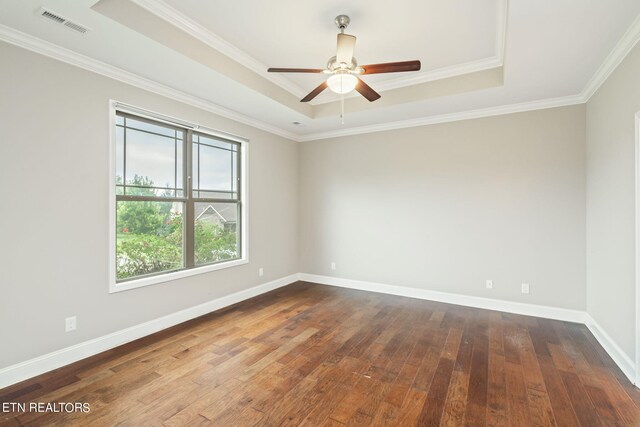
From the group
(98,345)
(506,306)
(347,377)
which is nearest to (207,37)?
(98,345)

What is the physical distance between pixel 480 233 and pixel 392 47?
2.72m

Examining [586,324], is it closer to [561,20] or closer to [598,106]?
[598,106]

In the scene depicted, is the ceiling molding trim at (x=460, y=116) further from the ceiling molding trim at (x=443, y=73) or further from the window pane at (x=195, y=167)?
the window pane at (x=195, y=167)

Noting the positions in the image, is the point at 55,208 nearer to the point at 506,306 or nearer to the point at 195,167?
the point at 195,167

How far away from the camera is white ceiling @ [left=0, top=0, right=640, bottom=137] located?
85.1 inches

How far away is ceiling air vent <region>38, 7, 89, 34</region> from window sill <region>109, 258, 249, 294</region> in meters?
2.19

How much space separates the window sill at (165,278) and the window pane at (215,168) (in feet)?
3.50

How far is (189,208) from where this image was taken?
3771 mm

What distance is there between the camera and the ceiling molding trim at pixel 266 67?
95.3 inches

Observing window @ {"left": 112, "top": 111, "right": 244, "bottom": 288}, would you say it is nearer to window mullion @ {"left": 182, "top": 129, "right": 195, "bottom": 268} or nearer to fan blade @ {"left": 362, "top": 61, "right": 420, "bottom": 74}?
window mullion @ {"left": 182, "top": 129, "right": 195, "bottom": 268}

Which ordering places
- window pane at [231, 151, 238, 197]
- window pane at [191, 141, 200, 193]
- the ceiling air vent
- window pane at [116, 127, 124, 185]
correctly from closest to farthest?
1. the ceiling air vent
2. window pane at [116, 127, 124, 185]
3. window pane at [191, 141, 200, 193]
4. window pane at [231, 151, 238, 197]

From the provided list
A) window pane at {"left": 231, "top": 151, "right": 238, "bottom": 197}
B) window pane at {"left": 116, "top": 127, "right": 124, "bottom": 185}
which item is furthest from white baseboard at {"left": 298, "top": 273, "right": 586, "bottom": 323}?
window pane at {"left": 116, "top": 127, "right": 124, "bottom": 185}

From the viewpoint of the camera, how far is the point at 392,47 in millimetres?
3076

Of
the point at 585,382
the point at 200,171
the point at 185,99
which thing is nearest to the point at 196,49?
the point at 185,99
